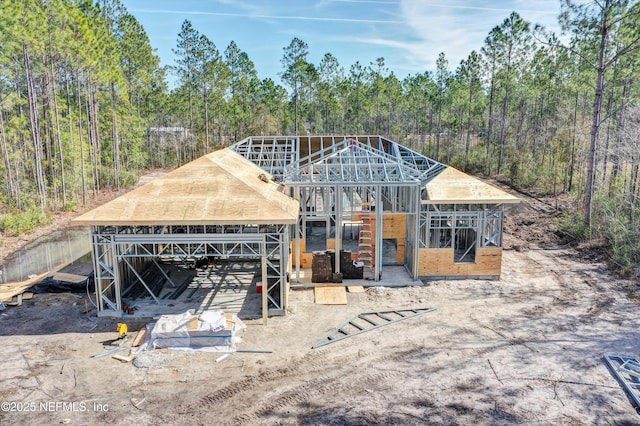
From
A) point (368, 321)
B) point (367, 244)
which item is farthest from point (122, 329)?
point (367, 244)

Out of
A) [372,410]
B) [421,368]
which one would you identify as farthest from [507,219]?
[372,410]

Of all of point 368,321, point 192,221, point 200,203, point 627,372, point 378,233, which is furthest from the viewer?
point 378,233

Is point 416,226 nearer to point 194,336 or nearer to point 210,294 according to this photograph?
point 210,294

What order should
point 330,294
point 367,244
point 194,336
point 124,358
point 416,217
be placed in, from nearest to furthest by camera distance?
point 124,358 < point 194,336 < point 330,294 < point 416,217 < point 367,244

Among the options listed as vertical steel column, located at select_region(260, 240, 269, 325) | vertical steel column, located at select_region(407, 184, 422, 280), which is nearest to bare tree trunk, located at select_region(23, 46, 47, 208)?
vertical steel column, located at select_region(260, 240, 269, 325)

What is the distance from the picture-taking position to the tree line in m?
22.4

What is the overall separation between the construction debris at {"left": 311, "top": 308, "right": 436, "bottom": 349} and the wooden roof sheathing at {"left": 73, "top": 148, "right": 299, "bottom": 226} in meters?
3.64

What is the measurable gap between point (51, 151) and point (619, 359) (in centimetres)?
3453

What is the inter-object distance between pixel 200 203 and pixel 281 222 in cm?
288

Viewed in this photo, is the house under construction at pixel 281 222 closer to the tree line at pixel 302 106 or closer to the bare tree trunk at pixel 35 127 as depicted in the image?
the tree line at pixel 302 106

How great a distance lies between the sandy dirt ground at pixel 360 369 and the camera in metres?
8.98

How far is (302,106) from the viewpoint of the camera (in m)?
51.6

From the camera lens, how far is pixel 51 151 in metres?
30.7

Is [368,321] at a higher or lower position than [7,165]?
lower
